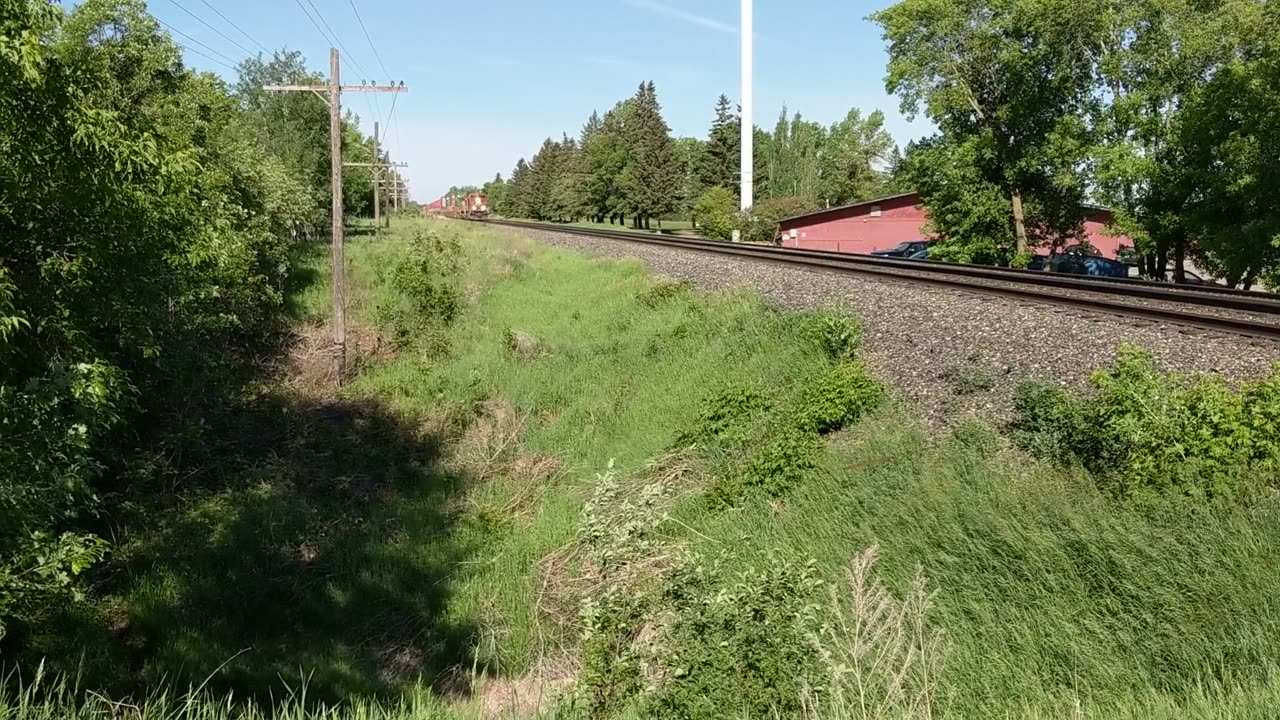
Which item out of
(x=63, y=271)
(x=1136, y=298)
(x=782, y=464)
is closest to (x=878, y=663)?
(x=782, y=464)

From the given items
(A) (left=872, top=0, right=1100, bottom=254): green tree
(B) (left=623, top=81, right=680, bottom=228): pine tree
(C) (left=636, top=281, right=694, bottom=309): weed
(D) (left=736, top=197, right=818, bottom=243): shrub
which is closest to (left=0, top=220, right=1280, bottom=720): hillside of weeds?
(C) (left=636, top=281, right=694, bottom=309): weed

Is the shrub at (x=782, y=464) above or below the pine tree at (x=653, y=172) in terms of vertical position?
below

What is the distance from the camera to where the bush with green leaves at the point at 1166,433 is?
19.1 feet

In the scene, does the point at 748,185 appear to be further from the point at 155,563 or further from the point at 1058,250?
the point at 155,563

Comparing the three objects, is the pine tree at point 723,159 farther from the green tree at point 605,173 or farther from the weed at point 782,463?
the weed at point 782,463

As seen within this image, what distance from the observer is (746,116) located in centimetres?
5925

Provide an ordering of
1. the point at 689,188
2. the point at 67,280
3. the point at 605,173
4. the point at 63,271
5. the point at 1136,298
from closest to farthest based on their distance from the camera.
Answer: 1. the point at 63,271
2. the point at 67,280
3. the point at 1136,298
4. the point at 689,188
5. the point at 605,173

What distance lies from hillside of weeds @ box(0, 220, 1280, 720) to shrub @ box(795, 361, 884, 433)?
0.03 m

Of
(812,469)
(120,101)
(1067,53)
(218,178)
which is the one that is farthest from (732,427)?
(1067,53)

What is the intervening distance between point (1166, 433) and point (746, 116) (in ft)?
184

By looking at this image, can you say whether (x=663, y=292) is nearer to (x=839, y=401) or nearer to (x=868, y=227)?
(x=839, y=401)

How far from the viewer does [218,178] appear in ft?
45.4

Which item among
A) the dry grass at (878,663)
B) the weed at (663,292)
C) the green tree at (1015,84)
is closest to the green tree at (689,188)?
the green tree at (1015,84)

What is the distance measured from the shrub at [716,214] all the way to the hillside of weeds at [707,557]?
45683 mm
